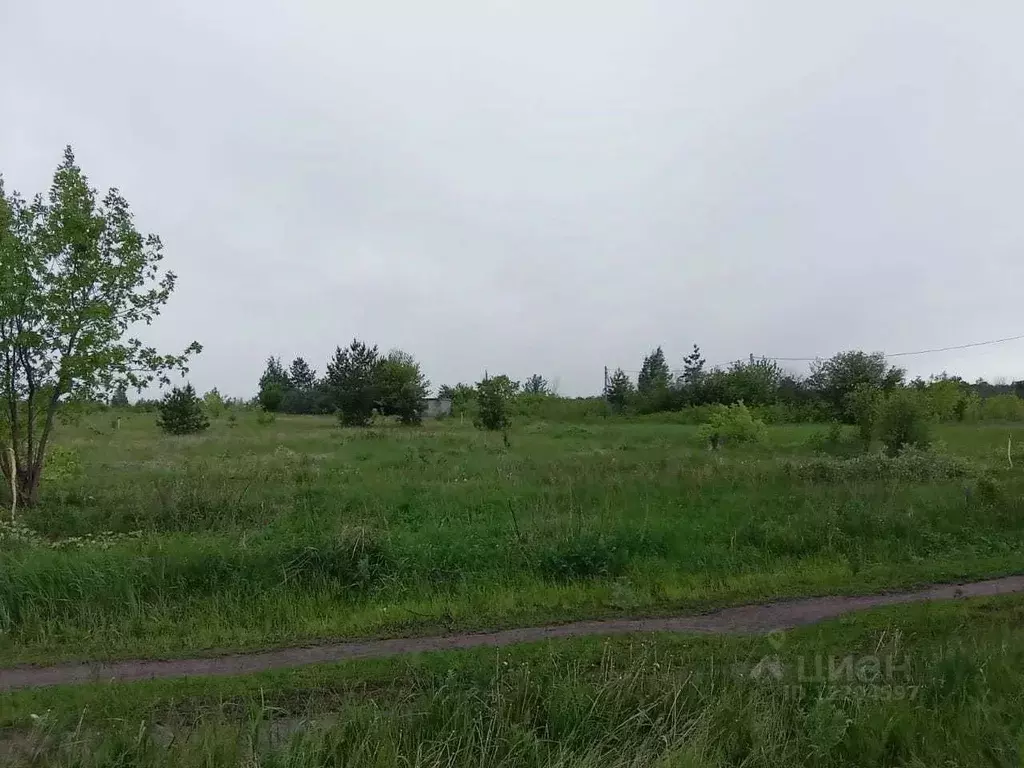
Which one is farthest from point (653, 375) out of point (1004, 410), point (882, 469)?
point (882, 469)

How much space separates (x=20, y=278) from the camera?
10211mm

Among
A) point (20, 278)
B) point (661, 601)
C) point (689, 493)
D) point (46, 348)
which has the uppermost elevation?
point (20, 278)

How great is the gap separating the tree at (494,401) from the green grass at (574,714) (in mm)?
21847

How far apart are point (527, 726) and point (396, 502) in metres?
7.45

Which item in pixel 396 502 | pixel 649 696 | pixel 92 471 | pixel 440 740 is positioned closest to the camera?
pixel 440 740

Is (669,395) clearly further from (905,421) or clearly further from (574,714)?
→ (574,714)

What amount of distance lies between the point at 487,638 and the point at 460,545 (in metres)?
2.33

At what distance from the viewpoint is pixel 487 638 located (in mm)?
6227

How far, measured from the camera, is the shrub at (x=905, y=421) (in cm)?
1709

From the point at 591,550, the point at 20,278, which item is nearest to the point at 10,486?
the point at 20,278

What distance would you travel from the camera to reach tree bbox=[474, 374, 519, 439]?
27078 mm

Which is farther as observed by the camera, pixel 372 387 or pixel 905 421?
pixel 372 387

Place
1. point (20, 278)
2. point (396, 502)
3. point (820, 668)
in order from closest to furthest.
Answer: point (820, 668)
point (20, 278)
point (396, 502)

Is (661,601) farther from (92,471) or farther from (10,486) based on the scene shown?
(92,471)
